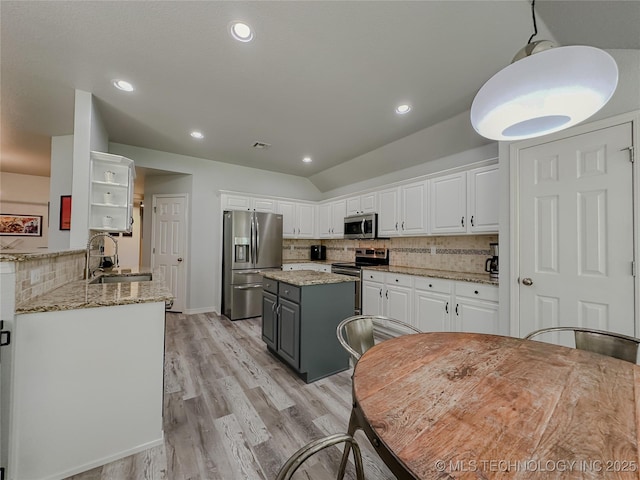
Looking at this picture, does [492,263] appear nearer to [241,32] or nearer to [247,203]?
[241,32]

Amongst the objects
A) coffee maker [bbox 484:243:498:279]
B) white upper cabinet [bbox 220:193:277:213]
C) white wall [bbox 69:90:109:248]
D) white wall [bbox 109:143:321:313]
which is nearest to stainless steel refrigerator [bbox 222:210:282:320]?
white upper cabinet [bbox 220:193:277:213]

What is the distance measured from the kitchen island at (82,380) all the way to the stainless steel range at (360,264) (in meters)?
2.91

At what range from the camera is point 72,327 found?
139 centimetres

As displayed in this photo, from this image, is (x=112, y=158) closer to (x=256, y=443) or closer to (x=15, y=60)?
(x=15, y=60)

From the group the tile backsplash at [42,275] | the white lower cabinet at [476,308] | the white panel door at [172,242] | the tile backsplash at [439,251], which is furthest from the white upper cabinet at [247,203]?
the white lower cabinet at [476,308]

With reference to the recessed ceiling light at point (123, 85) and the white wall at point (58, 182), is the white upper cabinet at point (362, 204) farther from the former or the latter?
the white wall at point (58, 182)

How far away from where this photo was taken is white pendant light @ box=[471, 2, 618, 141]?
849 mm

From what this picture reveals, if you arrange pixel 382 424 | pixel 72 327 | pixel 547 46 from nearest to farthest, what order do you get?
pixel 382 424
pixel 547 46
pixel 72 327

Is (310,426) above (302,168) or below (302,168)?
below

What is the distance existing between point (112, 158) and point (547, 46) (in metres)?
3.65

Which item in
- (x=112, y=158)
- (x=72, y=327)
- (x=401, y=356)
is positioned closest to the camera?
(x=401, y=356)

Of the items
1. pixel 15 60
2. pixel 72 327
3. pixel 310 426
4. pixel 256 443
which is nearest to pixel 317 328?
pixel 310 426

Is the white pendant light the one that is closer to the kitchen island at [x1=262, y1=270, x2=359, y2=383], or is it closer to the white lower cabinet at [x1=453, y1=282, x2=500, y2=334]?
the kitchen island at [x1=262, y1=270, x2=359, y2=383]

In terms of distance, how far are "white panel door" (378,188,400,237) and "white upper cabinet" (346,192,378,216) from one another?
5.4 inches
